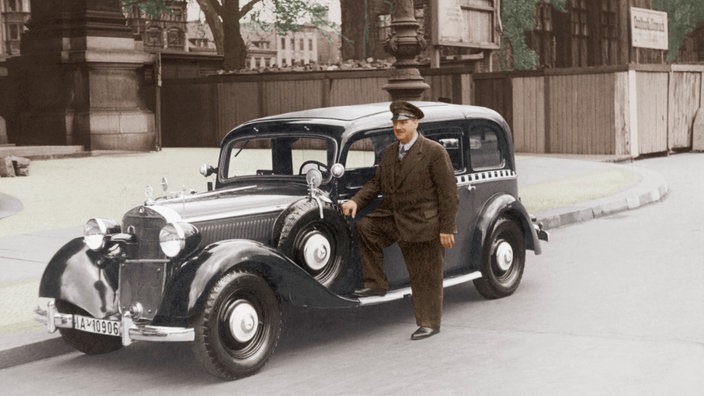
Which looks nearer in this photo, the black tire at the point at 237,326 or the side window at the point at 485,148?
the black tire at the point at 237,326

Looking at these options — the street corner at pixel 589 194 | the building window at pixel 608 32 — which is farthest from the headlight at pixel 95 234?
the building window at pixel 608 32

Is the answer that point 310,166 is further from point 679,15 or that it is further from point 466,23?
point 679,15

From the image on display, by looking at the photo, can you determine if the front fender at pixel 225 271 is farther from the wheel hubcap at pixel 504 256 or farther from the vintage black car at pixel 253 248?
the wheel hubcap at pixel 504 256

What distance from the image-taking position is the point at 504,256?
25.5 ft

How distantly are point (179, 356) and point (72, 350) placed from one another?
2.44 ft

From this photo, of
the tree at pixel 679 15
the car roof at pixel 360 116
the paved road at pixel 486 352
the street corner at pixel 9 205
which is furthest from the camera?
the tree at pixel 679 15

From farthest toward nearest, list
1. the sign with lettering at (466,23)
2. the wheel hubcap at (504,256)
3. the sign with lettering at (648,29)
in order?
→ the sign with lettering at (648,29) → the sign with lettering at (466,23) → the wheel hubcap at (504,256)

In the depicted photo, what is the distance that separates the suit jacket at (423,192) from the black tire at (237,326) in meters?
1.00

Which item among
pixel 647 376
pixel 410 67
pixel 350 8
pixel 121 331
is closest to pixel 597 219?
pixel 410 67

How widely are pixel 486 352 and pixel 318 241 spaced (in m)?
1.20

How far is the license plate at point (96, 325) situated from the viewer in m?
5.80

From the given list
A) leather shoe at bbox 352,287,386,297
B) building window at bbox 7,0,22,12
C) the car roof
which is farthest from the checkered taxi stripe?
building window at bbox 7,0,22,12

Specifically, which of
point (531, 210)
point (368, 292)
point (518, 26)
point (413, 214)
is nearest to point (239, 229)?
point (368, 292)

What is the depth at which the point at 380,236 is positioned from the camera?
21.8 ft
